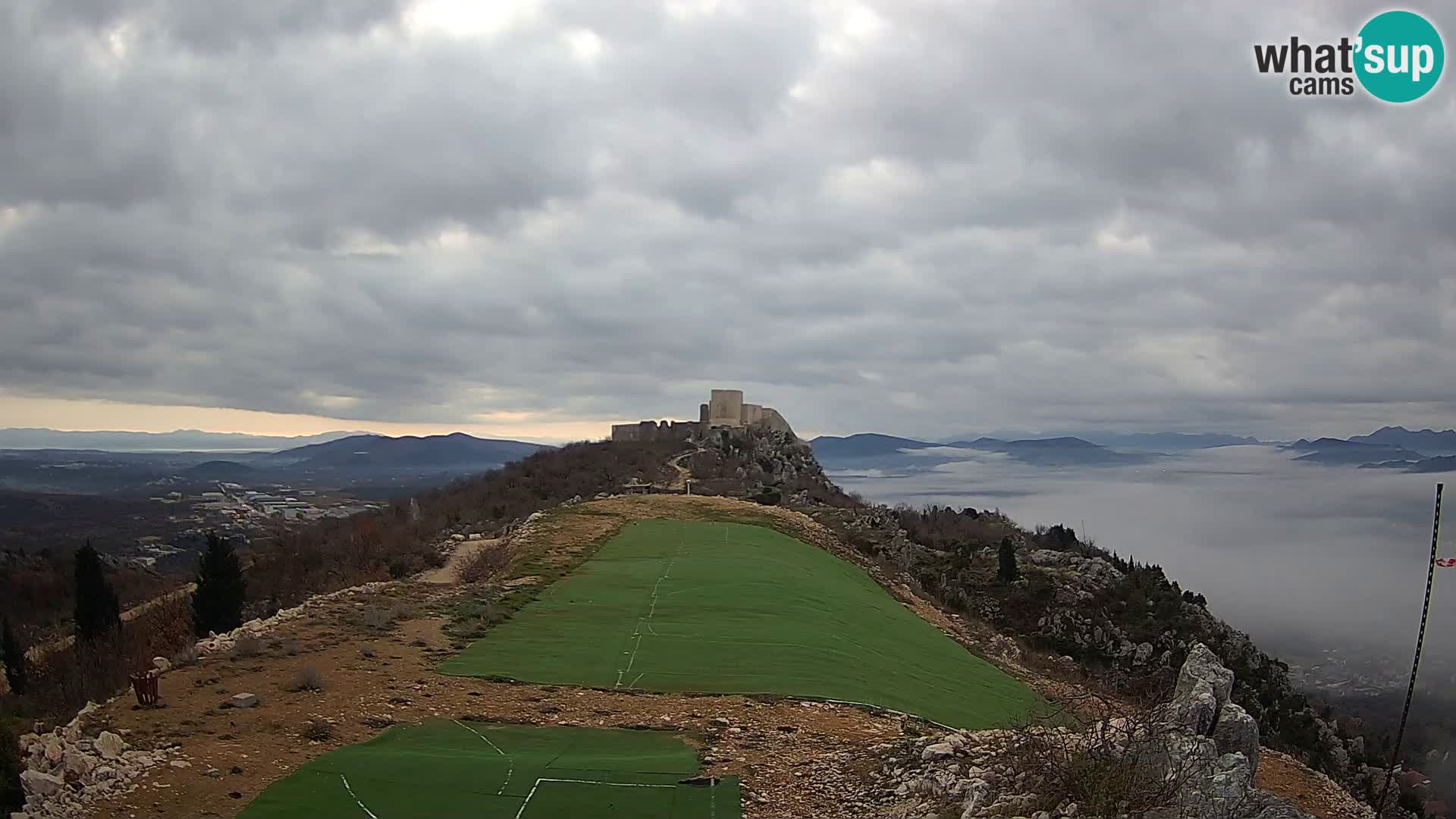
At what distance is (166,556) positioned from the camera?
63250 millimetres

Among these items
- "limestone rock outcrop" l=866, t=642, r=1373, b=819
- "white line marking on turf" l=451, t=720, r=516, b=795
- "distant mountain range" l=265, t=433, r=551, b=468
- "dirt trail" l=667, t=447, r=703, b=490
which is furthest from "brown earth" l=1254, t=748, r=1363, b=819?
"distant mountain range" l=265, t=433, r=551, b=468

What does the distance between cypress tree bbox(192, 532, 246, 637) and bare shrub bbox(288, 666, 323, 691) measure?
12474mm

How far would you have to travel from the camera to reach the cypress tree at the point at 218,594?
22.9m

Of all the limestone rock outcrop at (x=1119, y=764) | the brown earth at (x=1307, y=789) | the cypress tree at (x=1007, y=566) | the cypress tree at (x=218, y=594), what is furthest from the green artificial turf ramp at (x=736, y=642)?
the cypress tree at (x=1007, y=566)

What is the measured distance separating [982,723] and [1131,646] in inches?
1251

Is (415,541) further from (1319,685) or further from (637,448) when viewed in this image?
(1319,685)

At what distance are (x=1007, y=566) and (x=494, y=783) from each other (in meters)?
42.8

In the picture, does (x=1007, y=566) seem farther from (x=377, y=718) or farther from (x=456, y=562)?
(x=377, y=718)

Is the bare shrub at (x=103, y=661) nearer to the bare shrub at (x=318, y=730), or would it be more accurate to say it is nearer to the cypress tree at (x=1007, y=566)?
the bare shrub at (x=318, y=730)

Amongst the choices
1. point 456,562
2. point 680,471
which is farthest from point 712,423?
point 456,562

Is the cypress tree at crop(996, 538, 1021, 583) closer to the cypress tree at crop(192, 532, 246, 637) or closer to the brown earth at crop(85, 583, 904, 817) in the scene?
the cypress tree at crop(192, 532, 246, 637)

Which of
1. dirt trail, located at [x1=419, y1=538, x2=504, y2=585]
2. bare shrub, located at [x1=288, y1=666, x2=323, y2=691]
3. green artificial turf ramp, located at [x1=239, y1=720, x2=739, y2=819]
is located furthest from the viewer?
dirt trail, located at [x1=419, y1=538, x2=504, y2=585]

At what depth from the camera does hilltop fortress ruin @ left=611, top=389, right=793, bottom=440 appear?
8006 centimetres

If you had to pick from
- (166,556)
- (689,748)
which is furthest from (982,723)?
(166,556)
